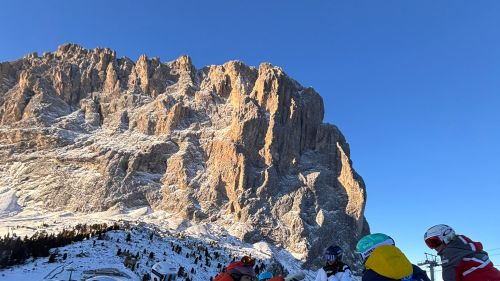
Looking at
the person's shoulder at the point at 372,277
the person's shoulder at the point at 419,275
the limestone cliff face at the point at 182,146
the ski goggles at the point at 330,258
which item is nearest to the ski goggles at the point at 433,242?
the person's shoulder at the point at 419,275

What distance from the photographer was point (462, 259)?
3850mm

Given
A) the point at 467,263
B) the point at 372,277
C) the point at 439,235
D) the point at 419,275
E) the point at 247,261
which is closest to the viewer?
the point at 372,277

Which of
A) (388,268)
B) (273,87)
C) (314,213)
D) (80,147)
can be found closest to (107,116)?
(80,147)

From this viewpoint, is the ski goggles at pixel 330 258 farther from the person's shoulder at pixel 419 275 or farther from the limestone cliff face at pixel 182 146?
the limestone cliff face at pixel 182 146

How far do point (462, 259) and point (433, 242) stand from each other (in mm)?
294

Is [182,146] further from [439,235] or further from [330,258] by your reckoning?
[439,235]

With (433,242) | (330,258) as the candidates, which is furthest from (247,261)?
(433,242)

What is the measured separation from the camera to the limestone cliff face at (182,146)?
7362 centimetres

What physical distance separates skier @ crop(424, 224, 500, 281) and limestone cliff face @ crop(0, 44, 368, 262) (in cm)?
6456

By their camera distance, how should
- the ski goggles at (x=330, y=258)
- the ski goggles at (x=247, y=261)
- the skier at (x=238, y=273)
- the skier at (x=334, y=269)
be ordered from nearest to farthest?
the skier at (x=238, y=273) → the ski goggles at (x=247, y=261) → the skier at (x=334, y=269) → the ski goggles at (x=330, y=258)

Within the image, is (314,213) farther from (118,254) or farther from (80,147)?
(118,254)

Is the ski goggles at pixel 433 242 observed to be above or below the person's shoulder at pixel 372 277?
above

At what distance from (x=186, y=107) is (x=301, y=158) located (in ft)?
83.4

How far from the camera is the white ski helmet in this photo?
13.1 feet
